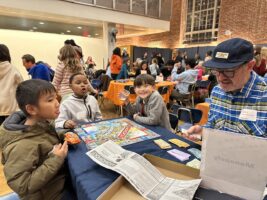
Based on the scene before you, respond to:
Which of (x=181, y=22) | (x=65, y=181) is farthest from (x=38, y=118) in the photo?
(x=181, y=22)

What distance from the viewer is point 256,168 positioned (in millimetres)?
655

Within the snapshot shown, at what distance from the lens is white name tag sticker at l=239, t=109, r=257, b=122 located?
1.06 meters

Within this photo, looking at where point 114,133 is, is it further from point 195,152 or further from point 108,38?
point 108,38

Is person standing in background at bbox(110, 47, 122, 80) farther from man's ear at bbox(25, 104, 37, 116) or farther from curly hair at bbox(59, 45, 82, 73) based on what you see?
man's ear at bbox(25, 104, 37, 116)

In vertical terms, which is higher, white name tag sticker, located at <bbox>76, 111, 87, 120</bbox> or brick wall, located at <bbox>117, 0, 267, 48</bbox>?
brick wall, located at <bbox>117, 0, 267, 48</bbox>

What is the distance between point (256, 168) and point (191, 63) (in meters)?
4.54

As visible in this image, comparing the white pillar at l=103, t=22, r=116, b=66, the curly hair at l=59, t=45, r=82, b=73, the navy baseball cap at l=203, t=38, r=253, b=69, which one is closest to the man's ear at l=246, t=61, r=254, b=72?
the navy baseball cap at l=203, t=38, r=253, b=69

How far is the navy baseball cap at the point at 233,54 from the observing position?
0.96m

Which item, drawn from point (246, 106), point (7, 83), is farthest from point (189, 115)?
point (7, 83)

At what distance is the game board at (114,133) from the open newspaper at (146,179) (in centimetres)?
27

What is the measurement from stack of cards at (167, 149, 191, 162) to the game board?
24 cm

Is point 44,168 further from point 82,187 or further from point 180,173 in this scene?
point 180,173


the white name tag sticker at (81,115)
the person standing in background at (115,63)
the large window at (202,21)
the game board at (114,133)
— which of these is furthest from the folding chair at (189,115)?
the large window at (202,21)

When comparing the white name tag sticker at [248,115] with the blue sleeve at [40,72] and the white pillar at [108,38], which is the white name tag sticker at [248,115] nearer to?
the blue sleeve at [40,72]
